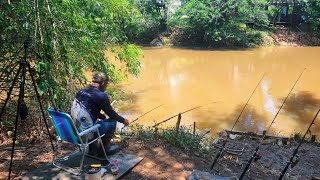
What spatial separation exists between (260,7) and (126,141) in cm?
2067

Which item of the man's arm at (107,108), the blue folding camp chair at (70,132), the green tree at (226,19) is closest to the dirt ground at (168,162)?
the blue folding camp chair at (70,132)

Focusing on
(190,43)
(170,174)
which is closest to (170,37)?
(190,43)

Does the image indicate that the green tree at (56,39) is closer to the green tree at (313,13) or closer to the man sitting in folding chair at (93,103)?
the man sitting in folding chair at (93,103)

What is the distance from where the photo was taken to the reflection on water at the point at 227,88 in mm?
9180

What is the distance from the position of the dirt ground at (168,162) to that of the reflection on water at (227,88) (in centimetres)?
288

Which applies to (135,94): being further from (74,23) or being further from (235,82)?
(74,23)

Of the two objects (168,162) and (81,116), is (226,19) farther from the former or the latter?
(81,116)

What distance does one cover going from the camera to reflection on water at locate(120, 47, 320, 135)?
9.18 m

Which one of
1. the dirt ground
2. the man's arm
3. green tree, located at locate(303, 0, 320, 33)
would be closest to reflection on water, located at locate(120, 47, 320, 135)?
green tree, located at locate(303, 0, 320, 33)

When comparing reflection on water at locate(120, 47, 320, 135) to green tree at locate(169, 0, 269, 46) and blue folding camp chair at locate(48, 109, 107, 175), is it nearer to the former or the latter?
green tree at locate(169, 0, 269, 46)

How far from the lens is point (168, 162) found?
12.9 feet

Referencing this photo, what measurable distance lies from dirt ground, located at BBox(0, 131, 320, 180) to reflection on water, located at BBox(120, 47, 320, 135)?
113 inches

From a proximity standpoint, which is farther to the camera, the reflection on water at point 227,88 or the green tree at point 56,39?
the reflection on water at point 227,88

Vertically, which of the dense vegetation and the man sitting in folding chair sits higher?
the dense vegetation
